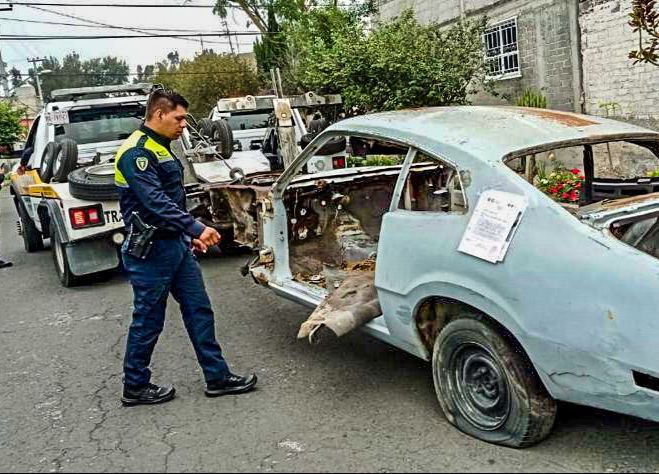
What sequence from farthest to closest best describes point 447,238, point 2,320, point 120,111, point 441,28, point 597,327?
point 441,28
point 120,111
point 2,320
point 447,238
point 597,327

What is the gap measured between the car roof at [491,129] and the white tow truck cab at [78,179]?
3821 millimetres

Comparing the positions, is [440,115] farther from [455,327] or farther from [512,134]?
[455,327]

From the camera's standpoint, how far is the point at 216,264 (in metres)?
8.23

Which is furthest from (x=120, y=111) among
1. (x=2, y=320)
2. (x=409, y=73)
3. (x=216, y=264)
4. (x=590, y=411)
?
(x=590, y=411)

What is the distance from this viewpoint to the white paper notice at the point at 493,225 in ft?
9.93

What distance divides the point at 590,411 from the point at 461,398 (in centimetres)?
71

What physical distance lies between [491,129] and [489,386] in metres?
1.30

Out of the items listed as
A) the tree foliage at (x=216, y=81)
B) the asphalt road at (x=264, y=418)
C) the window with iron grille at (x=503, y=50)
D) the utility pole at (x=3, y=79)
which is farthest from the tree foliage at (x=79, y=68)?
the asphalt road at (x=264, y=418)

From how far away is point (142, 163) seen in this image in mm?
3912

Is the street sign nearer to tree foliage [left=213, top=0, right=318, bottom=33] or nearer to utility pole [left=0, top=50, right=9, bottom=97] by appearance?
tree foliage [left=213, top=0, right=318, bottom=33]

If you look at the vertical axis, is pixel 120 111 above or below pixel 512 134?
above

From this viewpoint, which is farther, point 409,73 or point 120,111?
point 409,73

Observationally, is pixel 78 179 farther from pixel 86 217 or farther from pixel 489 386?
pixel 489 386

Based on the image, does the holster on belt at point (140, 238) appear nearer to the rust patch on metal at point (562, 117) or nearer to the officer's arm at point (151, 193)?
the officer's arm at point (151, 193)
